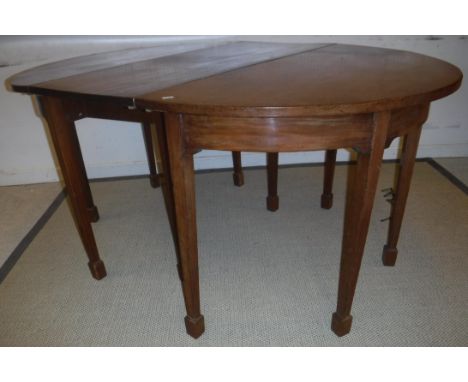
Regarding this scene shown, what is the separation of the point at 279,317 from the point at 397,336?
366 mm

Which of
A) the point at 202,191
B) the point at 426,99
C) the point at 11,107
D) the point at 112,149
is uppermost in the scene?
the point at 426,99

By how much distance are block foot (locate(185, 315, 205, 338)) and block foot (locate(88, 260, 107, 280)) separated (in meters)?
0.46

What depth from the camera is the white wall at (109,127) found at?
192cm

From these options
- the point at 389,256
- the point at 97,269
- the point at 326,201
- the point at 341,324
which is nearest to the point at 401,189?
the point at 389,256

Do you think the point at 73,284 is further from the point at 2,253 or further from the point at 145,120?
the point at 145,120

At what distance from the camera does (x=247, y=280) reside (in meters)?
1.40

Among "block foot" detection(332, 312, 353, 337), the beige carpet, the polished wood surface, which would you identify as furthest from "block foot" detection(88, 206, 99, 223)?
"block foot" detection(332, 312, 353, 337)

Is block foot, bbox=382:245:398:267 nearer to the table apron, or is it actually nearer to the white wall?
the table apron

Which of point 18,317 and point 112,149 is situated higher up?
point 112,149

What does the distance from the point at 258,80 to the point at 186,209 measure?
0.38 m

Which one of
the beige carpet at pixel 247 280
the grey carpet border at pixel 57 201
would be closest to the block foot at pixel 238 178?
the beige carpet at pixel 247 280

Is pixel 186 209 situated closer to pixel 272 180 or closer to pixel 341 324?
pixel 341 324

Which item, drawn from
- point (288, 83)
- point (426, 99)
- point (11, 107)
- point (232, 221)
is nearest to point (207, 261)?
point (232, 221)

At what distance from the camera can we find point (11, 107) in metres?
2.04
